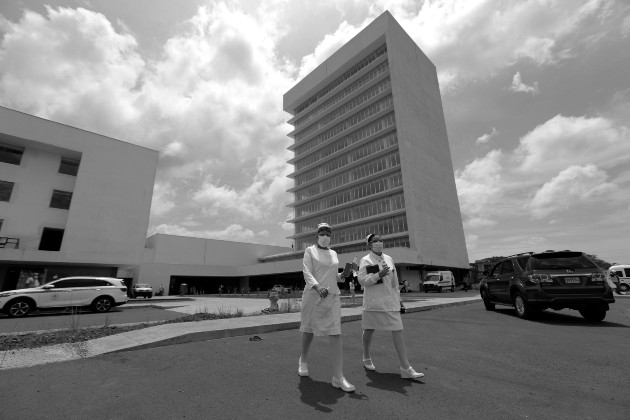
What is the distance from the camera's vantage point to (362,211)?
179 feet

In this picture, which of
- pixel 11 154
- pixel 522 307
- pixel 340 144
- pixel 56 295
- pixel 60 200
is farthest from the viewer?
pixel 340 144

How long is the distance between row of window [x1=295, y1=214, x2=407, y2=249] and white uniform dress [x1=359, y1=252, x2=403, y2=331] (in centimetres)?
4376

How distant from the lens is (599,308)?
793cm

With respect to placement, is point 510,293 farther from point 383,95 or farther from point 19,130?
point 383,95

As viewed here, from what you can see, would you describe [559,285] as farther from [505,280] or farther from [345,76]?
[345,76]

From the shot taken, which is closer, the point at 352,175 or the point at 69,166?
the point at 69,166

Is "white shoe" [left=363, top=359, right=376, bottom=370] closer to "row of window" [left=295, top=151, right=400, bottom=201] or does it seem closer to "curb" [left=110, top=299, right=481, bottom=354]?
"curb" [left=110, top=299, right=481, bottom=354]

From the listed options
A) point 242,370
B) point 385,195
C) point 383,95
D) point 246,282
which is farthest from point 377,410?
point 246,282

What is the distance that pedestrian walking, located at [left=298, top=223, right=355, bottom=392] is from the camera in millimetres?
3605

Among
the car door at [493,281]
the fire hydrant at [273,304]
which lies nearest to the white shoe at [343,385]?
the fire hydrant at [273,304]

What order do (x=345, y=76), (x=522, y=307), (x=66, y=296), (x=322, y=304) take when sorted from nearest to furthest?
(x=322, y=304), (x=522, y=307), (x=66, y=296), (x=345, y=76)

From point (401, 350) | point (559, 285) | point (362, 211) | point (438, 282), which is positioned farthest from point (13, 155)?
point (362, 211)

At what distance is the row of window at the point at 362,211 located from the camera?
48.9 m

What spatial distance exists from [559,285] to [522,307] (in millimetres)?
1299
